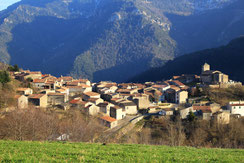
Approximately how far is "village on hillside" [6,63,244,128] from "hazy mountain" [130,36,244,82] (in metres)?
48.2

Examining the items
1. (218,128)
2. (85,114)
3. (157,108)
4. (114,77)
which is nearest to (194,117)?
(218,128)

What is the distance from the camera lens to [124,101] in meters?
46.9

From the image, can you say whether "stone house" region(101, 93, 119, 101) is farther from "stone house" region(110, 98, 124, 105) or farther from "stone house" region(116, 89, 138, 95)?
"stone house" region(116, 89, 138, 95)

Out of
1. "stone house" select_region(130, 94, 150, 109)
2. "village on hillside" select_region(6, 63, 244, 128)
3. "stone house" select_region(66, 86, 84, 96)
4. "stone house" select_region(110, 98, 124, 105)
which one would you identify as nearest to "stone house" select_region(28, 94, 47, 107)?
"village on hillside" select_region(6, 63, 244, 128)

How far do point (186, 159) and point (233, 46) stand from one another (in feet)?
407

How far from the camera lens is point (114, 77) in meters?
176

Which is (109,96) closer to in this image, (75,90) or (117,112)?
(75,90)

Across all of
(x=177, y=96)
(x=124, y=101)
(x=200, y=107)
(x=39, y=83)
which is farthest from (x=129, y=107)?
(x=39, y=83)

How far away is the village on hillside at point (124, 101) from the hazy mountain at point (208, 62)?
158 ft

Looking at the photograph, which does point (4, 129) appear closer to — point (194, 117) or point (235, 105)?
point (194, 117)

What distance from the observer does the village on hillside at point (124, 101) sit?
133 feet

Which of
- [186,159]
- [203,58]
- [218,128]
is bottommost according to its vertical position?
[218,128]

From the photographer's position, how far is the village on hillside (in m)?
40.5

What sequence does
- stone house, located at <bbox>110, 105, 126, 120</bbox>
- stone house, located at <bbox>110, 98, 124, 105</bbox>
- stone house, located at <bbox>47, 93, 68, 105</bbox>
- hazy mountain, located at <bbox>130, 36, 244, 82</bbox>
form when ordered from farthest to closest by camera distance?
1. hazy mountain, located at <bbox>130, 36, 244, 82</bbox>
2. stone house, located at <bbox>110, 98, 124, 105</bbox>
3. stone house, located at <bbox>47, 93, 68, 105</bbox>
4. stone house, located at <bbox>110, 105, 126, 120</bbox>
